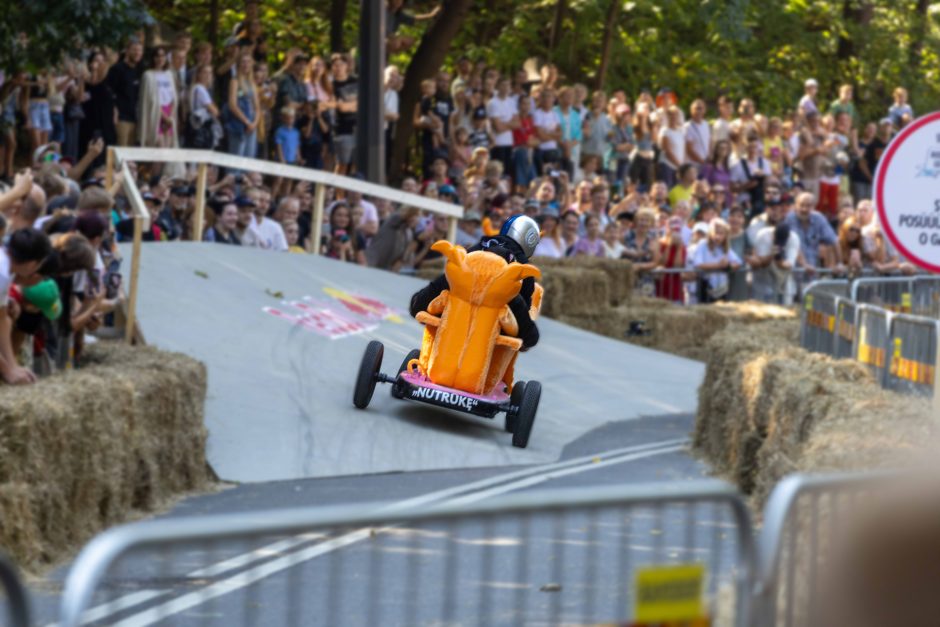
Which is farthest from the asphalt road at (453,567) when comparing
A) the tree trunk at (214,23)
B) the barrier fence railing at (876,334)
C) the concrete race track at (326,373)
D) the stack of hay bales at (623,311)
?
the tree trunk at (214,23)

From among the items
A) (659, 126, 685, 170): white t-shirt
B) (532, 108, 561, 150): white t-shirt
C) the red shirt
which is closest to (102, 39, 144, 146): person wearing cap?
the red shirt

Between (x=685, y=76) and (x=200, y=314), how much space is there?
21730 mm

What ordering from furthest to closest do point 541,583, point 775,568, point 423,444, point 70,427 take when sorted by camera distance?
point 423,444 < point 70,427 < point 541,583 < point 775,568

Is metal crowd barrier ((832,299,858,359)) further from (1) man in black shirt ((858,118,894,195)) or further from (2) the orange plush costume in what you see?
(1) man in black shirt ((858,118,894,195))

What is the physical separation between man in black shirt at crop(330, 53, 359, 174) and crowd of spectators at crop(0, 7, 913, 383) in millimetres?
25

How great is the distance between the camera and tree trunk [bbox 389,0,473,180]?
2703 centimetres

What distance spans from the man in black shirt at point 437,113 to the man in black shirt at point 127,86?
5.16 meters

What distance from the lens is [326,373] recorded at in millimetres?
16734

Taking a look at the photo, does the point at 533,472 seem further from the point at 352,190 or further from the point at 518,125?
the point at 518,125

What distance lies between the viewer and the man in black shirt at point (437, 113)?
24.9 m

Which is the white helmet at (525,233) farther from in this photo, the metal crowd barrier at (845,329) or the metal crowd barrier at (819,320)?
the metal crowd barrier at (819,320)

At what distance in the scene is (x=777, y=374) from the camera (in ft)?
46.2

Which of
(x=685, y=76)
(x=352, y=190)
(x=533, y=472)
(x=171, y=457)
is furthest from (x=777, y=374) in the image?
(x=685, y=76)

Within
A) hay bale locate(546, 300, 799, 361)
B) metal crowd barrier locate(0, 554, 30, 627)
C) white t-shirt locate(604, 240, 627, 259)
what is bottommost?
hay bale locate(546, 300, 799, 361)
